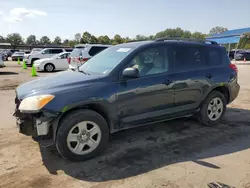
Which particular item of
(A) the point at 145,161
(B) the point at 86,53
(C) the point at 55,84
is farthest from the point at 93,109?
(B) the point at 86,53

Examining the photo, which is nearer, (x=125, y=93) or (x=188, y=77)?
(x=125, y=93)

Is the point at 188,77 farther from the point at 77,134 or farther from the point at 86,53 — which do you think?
the point at 86,53

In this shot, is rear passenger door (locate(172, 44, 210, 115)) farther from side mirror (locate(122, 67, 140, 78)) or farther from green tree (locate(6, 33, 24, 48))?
green tree (locate(6, 33, 24, 48))

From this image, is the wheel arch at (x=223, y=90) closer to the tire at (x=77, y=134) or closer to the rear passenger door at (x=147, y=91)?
the rear passenger door at (x=147, y=91)

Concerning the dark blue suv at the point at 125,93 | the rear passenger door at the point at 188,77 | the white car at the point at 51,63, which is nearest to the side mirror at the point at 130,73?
the dark blue suv at the point at 125,93

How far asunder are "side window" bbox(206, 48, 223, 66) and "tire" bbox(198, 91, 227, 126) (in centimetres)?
63

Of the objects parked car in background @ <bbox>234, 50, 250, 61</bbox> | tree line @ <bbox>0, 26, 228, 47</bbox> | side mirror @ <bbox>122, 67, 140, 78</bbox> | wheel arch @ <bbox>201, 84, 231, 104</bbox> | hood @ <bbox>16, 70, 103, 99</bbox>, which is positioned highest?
tree line @ <bbox>0, 26, 228, 47</bbox>

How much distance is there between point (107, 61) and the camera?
15.1ft

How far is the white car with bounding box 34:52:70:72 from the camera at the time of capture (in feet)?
60.3

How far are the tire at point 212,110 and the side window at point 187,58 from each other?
2.36 feet

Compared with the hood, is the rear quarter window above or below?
above

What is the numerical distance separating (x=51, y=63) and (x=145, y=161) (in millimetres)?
16156

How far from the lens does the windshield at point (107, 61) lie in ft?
14.3

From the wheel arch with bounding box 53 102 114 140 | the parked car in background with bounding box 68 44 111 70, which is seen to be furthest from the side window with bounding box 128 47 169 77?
the parked car in background with bounding box 68 44 111 70
